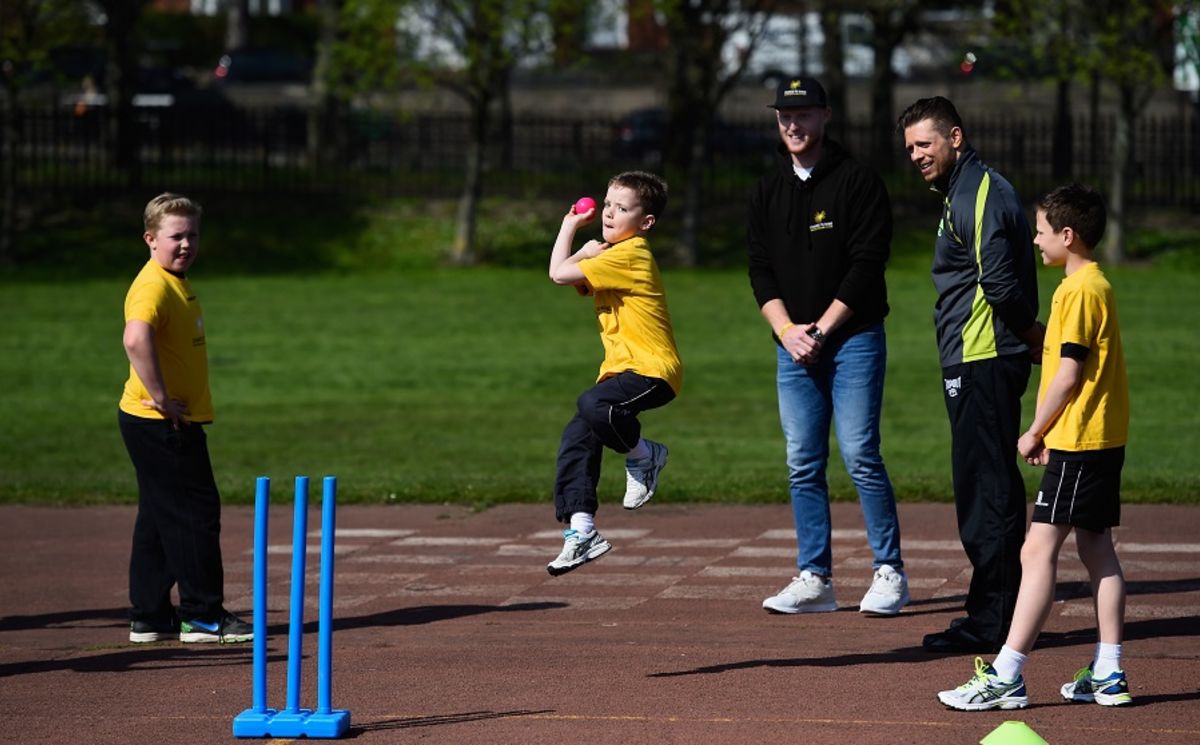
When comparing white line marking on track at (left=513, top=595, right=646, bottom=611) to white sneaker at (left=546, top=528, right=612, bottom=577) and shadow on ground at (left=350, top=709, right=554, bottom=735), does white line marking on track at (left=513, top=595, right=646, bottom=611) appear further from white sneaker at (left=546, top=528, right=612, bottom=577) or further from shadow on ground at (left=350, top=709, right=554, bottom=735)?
shadow on ground at (left=350, top=709, right=554, bottom=735)

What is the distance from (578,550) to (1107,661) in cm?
212

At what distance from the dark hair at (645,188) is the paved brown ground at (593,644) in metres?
1.86

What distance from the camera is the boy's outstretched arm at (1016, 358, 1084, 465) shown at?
6.52m

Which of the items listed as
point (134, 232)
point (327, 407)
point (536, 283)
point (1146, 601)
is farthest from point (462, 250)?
point (1146, 601)

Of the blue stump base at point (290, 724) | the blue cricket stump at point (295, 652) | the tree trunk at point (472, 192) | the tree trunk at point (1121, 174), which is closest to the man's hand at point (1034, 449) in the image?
the blue cricket stump at point (295, 652)

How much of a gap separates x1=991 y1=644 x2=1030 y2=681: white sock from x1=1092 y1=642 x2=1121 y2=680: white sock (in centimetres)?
27

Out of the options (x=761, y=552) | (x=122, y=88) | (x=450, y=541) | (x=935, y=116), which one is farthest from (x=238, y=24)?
(x=935, y=116)

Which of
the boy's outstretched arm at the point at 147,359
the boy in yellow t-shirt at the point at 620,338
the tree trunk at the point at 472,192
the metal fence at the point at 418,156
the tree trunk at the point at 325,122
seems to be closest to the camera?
the boy in yellow t-shirt at the point at 620,338

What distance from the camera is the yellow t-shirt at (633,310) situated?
25.4 ft

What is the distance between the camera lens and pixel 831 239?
835 cm

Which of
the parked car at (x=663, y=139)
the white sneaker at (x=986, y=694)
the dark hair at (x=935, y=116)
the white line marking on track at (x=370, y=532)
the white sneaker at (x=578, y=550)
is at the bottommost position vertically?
the white line marking on track at (x=370, y=532)

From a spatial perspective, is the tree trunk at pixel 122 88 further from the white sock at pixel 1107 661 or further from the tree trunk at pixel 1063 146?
the white sock at pixel 1107 661

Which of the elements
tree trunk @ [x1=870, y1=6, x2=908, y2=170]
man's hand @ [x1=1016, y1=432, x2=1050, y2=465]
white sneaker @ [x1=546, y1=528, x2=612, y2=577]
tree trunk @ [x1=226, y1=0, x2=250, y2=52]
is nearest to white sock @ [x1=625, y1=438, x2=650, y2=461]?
white sneaker @ [x1=546, y1=528, x2=612, y2=577]

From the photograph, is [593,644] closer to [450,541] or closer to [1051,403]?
[1051,403]
